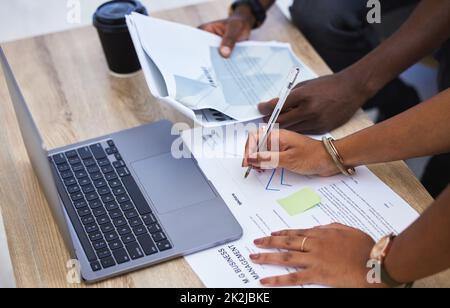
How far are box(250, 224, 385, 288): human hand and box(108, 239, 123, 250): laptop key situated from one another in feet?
0.61

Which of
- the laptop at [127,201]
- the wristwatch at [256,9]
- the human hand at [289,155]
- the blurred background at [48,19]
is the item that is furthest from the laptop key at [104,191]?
the blurred background at [48,19]

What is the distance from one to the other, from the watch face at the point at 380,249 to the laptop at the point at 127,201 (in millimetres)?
190

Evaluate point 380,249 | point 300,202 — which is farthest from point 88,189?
point 380,249

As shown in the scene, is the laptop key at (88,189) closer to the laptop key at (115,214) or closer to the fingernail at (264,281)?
the laptop key at (115,214)

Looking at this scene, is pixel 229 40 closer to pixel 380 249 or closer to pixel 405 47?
pixel 405 47

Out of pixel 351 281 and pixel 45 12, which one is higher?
pixel 351 281

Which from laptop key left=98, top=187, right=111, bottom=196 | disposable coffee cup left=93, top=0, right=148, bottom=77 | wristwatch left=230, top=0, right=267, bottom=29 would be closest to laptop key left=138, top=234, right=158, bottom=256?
laptop key left=98, top=187, right=111, bottom=196

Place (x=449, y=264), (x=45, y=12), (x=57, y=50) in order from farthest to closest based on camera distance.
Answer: (x=45, y=12) → (x=57, y=50) → (x=449, y=264)

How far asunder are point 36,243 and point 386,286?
489 mm

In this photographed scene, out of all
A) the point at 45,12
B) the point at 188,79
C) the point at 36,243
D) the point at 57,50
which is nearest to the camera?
the point at 36,243

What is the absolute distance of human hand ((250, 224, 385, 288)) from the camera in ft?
2.62

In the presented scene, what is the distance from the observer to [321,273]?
804mm
